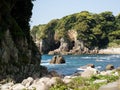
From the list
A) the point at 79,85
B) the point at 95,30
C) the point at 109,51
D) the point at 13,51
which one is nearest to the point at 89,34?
the point at 95,30

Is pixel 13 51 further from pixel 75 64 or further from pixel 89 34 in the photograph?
pixel 89 34

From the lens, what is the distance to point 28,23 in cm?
5375

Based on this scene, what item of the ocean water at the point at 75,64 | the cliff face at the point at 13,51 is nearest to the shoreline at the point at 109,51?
the ocean water at the point at 75,64

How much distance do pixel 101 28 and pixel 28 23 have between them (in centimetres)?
14039

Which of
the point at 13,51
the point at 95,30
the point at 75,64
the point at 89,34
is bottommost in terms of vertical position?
the point at 75,64

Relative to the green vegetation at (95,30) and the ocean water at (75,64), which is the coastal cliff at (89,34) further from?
the ocean water at (75,64)

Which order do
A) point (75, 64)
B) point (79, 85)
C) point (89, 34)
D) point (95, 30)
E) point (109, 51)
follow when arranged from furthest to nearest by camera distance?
point (89, 34) < point (95, 30) < point (109, 51) < point (75, 64) < point (79, 85)

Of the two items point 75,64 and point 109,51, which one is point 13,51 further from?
point 109,51

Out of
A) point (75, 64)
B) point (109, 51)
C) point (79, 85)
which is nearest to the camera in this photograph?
point (79, 85)

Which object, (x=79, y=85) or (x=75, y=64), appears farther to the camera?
(x=75, y=64)

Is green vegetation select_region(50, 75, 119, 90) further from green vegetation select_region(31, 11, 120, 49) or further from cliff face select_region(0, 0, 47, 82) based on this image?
green vegetation select_region(31, 11, 120, 49)

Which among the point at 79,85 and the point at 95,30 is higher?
the point at 95,30

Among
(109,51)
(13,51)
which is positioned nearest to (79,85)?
(13,51)

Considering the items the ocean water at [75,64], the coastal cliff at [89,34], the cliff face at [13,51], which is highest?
the coastal cliff at [89,34]
